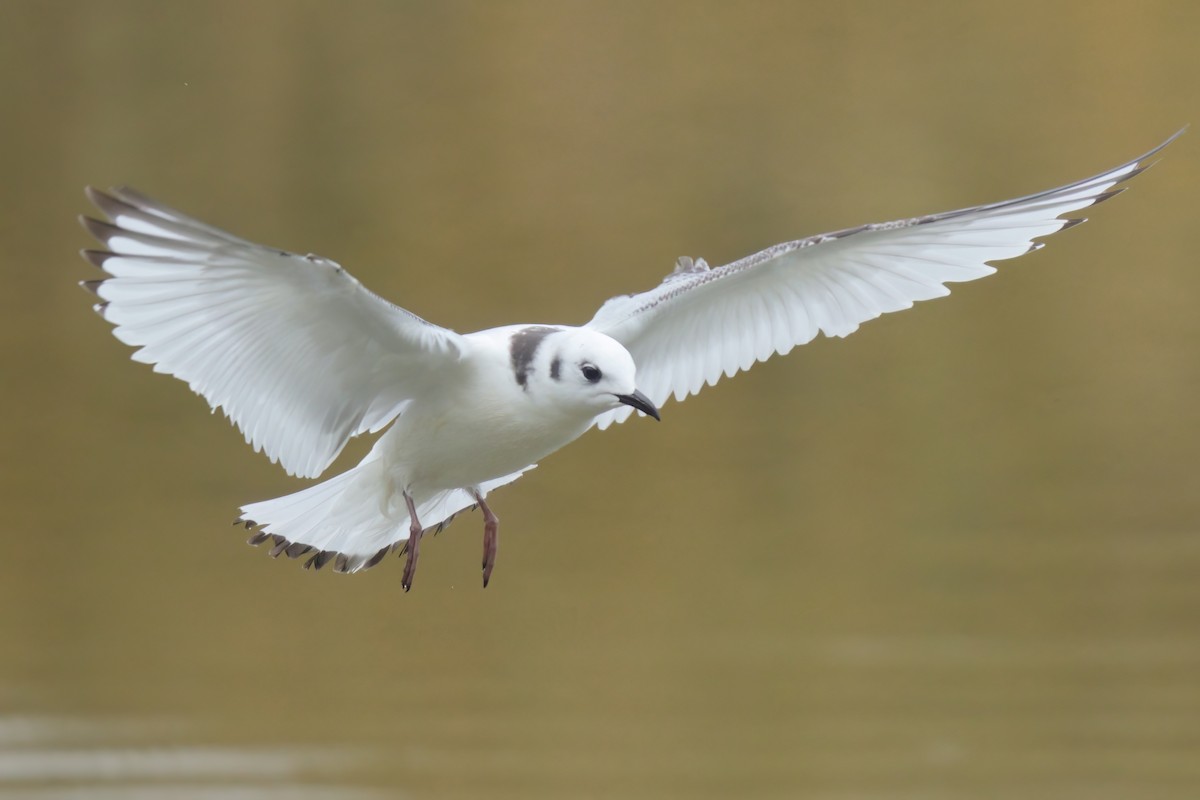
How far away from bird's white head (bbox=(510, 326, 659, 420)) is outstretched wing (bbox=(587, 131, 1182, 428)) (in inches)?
20.0

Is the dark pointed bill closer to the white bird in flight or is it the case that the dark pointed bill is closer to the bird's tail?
the white bird in flight

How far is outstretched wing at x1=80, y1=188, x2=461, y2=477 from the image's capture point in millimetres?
3605

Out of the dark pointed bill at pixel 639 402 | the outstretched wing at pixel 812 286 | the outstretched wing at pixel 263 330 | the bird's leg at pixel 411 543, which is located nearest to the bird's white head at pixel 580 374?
the dark pointed bill at pixel 639 402

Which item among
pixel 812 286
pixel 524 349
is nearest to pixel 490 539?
pixel 524 349

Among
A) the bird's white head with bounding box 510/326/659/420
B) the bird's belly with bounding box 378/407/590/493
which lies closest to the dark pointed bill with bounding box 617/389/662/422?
the bird's white head with bounding box 510/326/659/420

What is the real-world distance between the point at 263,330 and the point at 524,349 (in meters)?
0.51

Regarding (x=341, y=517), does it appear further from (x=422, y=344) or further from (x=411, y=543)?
(x=422, y=344)

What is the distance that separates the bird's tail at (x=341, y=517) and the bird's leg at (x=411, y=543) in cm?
6

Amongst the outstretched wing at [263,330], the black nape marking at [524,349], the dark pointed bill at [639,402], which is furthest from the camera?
the black nape marking at [524,349]

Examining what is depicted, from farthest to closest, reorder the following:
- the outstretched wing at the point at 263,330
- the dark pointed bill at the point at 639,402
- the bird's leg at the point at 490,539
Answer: the bird's leg at the point at 490,539 < the dark pointed bill at the point at 639,402 < the outstretched wing at the point at 263,330

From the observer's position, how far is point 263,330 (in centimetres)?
389

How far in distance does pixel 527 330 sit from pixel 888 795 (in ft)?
11.1

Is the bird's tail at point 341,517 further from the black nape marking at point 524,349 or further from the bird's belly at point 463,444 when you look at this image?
the black nape marking at point 524,349

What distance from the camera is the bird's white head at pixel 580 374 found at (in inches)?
152
